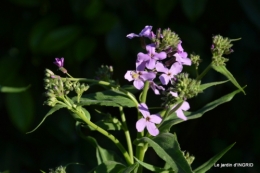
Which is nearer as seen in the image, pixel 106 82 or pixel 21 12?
pixel 106 82

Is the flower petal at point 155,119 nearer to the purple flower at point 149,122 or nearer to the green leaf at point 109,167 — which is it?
the purple flower at point 149,122

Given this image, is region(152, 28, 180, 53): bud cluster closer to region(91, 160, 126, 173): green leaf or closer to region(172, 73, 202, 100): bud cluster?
region(172, 73, 202, 100): bud cluster

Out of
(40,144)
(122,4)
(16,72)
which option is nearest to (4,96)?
(16,72)

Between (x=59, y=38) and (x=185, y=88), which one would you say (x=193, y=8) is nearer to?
(x=59, y=38)

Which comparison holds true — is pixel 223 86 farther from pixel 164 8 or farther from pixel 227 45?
pixel 227 45

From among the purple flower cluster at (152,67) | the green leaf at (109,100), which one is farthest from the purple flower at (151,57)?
the green leaf at (109,100)

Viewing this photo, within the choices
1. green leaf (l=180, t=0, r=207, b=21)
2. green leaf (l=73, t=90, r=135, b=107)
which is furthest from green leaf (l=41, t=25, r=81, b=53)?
green leaf (l=73, t=90, r=135, b=107)

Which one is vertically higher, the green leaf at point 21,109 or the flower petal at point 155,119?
the green leaf at point 21,109
